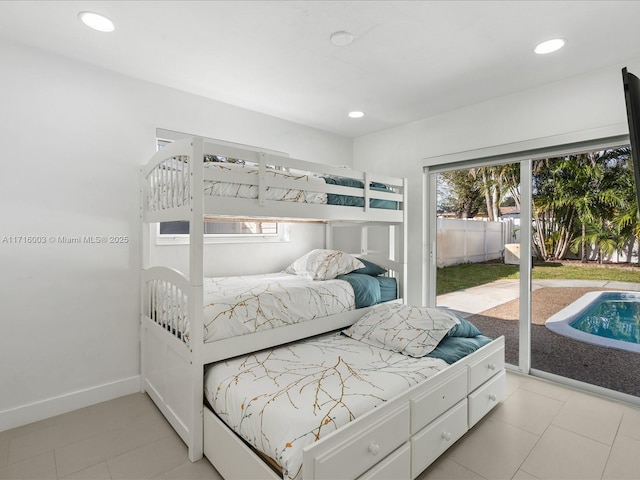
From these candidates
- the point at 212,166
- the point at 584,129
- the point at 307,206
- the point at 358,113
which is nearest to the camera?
the point at 212,166

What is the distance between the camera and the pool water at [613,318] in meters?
2.53

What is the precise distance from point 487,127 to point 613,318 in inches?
72.0

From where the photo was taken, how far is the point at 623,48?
7.16 feet

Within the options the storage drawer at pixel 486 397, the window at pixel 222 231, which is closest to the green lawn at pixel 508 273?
the storage drawer at pixel 486 397

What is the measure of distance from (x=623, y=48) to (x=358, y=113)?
6.41 ft

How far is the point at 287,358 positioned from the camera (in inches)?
80.7

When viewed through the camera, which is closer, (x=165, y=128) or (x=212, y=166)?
(x=212, y=166)

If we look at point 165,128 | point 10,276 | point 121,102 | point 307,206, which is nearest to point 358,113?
point 307,206

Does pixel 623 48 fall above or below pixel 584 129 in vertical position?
above

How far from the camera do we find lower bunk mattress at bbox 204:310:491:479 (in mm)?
1362

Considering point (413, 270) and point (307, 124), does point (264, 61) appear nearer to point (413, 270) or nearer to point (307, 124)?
point (307, 124)

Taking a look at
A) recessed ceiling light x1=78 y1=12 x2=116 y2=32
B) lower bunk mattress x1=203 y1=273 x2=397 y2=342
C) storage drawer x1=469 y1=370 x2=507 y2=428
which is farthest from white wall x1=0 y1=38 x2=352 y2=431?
storage drawer x1=469 y1=370 x2=507 y2=428

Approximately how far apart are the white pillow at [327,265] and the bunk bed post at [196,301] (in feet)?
4.14

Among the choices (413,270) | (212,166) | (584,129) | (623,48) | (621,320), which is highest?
(623,48)
